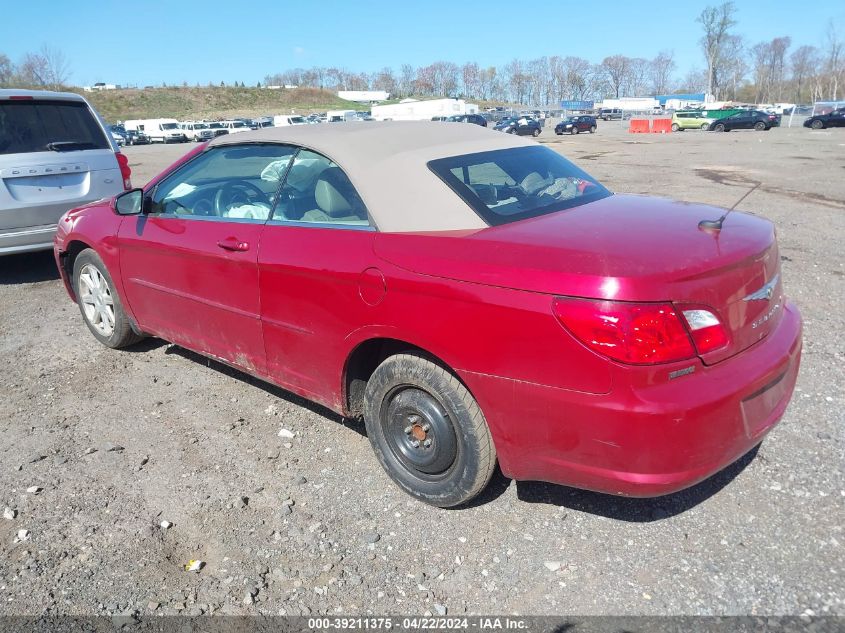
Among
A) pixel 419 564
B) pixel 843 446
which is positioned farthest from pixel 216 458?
pixel 843 446

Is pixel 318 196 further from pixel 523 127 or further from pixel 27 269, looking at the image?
pixel 523 127

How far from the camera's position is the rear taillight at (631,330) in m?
2.16

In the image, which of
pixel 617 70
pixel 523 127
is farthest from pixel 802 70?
pixel 523 127

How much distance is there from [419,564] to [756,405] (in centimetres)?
146

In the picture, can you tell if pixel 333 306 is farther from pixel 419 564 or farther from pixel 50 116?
pixel 50 116

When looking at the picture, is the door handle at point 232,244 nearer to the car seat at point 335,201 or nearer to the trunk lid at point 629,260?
the car seat at point 335,201

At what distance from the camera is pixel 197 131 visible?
202 ft

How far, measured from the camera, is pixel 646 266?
2.24 meters

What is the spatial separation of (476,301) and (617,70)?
168 meters

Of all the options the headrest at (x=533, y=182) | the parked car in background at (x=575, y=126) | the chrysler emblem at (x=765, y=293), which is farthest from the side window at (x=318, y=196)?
the parked car in background at (x=575, y=126)

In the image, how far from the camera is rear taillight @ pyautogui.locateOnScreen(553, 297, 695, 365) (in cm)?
216

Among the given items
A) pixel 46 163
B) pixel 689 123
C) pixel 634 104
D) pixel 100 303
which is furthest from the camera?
pixel 634 104

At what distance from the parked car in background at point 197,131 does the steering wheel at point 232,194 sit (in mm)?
57314

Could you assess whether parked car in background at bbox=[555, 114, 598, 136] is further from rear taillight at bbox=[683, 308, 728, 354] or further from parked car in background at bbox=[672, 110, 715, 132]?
rear taillight at bbox=[683, 308, 728, 354]
